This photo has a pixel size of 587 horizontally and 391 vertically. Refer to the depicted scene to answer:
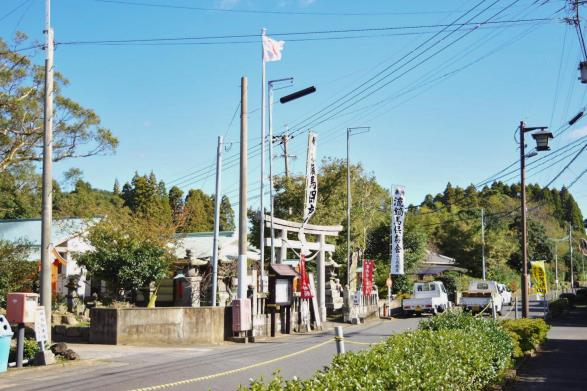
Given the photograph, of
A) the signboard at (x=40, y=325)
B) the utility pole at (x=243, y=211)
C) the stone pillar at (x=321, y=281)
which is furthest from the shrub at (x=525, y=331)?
the stone pillar at (x=321, y=281)

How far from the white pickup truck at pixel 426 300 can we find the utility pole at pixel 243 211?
58.2ft

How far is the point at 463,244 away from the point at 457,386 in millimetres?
62345

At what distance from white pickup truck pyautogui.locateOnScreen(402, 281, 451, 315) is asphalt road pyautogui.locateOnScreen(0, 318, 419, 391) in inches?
671

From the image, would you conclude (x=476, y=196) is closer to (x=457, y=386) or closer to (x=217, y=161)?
(x=217, y=161)

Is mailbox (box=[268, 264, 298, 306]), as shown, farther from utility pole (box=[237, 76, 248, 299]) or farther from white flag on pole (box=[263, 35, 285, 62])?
white flag on pole (box=[263, 35, 285, 62])

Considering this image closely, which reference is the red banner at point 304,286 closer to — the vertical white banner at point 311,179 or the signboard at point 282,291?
the signboard at point 282,291

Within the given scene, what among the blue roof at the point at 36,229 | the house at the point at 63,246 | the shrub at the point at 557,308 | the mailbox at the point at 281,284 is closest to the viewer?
the mailbox at the point at 281,284

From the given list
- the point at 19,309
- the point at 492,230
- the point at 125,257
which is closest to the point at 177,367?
the point at 19,309

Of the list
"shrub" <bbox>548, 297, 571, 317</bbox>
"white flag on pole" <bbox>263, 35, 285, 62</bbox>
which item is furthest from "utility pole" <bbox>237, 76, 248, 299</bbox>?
"shrub" <bbox>548, 297, 571, 317</bbox>

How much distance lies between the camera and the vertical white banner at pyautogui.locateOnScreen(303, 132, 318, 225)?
27.8m

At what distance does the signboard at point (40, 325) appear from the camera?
46.9ft

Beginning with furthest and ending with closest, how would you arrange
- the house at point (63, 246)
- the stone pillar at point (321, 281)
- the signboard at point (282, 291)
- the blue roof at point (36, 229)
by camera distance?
the blue roof at point (36, 229)
the stone pillar at point (321, 281)
the house at point (63, 246)
the signboard at point (282, 291)

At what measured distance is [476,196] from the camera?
9069 cm

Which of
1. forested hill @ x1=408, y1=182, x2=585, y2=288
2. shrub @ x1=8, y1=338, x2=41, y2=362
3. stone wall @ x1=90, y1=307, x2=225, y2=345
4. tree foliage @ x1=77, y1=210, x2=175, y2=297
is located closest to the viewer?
shrub @ x1=8, y1=338, x2=41, y2=362
